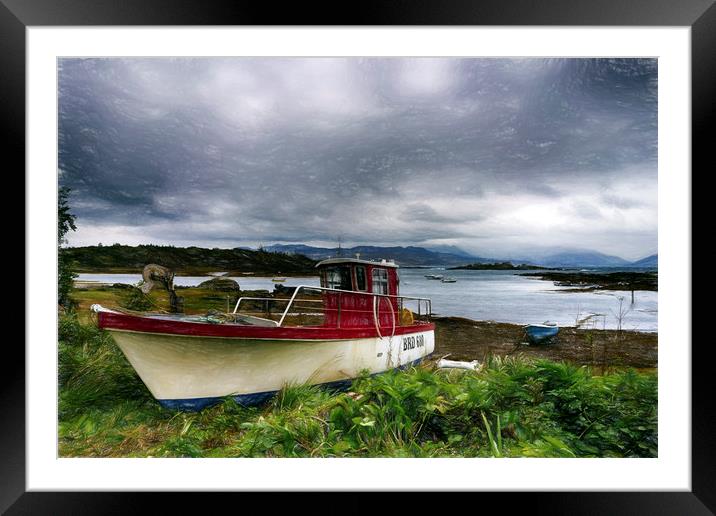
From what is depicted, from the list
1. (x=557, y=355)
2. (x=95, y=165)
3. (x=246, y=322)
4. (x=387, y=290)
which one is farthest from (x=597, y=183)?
(x=95, y=165)

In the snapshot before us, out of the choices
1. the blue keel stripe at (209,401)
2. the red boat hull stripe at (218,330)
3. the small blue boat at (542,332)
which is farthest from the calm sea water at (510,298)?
the blue keel stripe at (209,401)

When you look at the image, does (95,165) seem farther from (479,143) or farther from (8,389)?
(479,143)

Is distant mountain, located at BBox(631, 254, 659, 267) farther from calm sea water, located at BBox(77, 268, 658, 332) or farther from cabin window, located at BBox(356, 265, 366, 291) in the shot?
cabin window, located at BBox(356, 265, 366, 291)

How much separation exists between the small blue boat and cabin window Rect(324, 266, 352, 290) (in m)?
1.29

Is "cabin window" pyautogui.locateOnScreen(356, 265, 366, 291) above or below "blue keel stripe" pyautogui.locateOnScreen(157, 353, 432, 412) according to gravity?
above

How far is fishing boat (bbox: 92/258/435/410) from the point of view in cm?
195

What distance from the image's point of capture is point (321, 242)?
237cm

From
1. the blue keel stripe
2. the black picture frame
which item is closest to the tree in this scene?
the black picture frame

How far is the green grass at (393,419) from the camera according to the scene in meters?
2.02

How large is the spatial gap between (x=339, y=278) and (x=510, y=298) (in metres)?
1.22

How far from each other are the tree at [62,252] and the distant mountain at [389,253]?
4.26 feet

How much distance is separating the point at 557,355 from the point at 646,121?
1689mm

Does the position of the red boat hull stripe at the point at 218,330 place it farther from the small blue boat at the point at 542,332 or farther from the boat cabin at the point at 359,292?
the small blue boat at the point at 542,332

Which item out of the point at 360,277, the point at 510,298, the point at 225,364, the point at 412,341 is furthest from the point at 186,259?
the point at 510,298
